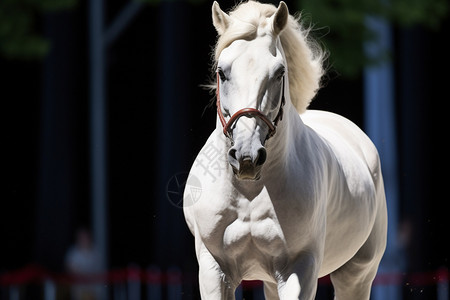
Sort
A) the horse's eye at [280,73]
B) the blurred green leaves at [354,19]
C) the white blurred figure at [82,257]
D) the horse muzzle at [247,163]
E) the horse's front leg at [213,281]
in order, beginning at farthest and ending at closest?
the white blurred figure at [82,257] < the blurred green leaves at [354,19] < the horse's front leg at [213,281] < the horse's eye at [280,73] < the horse muzzle at [247,163]

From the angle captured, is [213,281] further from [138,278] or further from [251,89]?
[138,278]

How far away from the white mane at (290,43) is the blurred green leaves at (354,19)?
262 inches

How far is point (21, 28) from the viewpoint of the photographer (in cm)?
1395

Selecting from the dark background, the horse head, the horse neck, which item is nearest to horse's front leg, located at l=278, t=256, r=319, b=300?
Result: the horse neck

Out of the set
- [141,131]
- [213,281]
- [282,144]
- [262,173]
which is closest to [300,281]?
[213,281]

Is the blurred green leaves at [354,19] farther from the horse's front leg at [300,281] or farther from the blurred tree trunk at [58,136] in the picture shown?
the horse's front leg at [300,281]

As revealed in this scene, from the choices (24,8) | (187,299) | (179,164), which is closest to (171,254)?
(179,164)

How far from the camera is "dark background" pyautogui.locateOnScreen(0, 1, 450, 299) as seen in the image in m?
14.9

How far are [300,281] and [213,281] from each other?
465mm

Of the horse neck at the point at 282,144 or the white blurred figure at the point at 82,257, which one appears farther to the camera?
the white blurred figure at the point at 82,257

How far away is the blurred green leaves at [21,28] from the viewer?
546 inches

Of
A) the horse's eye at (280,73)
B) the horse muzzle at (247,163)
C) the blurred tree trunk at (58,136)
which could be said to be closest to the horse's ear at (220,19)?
the horse's eye at (280,73)

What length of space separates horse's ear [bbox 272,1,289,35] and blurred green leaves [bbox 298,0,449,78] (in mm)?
7207

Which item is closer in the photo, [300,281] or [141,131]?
[300,281]
